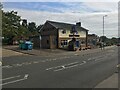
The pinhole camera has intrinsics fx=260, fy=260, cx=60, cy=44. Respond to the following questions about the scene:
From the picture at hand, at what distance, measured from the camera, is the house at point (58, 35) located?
5831 cm

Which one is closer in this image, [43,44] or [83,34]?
[43,44]

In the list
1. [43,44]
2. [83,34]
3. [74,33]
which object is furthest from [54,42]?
[83,34]

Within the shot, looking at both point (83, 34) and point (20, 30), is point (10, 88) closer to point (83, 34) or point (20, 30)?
point (20, 30)

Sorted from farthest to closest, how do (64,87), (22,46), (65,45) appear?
(65,45) → (22,46) → (64,87)

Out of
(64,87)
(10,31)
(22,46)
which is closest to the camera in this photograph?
(64,87)

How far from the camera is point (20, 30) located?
66.3 meters

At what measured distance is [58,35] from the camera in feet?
199

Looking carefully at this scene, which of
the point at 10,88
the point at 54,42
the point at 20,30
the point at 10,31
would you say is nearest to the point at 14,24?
the point at 20,30

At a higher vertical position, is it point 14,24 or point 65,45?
point 14,24

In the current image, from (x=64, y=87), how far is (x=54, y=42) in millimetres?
47068

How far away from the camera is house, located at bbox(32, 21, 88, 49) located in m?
58.3

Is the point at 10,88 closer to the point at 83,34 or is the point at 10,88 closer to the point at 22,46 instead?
the point at 22,46

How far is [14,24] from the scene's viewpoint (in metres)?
66.8

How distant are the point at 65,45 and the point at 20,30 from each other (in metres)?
12.6
